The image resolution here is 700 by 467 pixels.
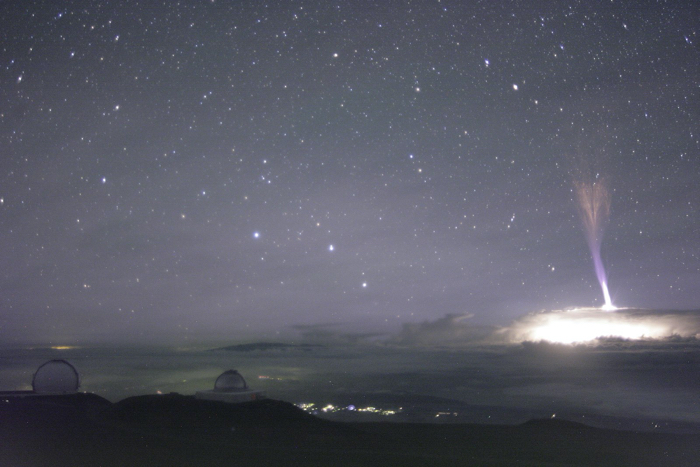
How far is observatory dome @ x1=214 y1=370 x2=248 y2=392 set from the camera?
84.3 feet

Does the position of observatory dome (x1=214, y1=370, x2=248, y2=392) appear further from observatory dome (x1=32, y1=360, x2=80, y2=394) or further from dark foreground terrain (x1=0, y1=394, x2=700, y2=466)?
observatory dome (x1=32, y1=360, x2=80, y2=394)

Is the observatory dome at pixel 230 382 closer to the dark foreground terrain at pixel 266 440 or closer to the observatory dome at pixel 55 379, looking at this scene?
the dark foreground terrain at pixel 266 440

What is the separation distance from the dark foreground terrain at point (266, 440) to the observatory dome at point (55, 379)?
2404 mm

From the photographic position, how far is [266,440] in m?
15.6

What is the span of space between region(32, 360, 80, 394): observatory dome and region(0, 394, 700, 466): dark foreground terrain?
7.89ft

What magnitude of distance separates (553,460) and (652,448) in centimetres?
470

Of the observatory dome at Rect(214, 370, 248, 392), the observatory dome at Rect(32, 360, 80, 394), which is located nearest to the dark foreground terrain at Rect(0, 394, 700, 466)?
the observatory dome at Rect(32, 360, 80, 394)

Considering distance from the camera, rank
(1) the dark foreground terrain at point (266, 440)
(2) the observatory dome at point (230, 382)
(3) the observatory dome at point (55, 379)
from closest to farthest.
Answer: (1) the dark foreground terrain at point (266, 440)
(3) the observatory dome at point (55, 379)
(2) the observatory dome at point (230, 382)

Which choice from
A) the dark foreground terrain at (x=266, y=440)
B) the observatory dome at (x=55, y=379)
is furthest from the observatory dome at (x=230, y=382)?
the observatory dome at (x=55, y=379)

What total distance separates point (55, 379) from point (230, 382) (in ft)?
28.8

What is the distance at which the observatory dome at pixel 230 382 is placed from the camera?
2569 centimetres

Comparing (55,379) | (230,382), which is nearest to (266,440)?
(230,382)

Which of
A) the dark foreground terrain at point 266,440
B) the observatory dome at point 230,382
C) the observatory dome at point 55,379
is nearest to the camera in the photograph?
the dark foreground terrain at point 266,440

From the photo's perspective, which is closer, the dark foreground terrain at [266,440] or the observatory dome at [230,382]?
the dark foreground terrain at [266,440]
